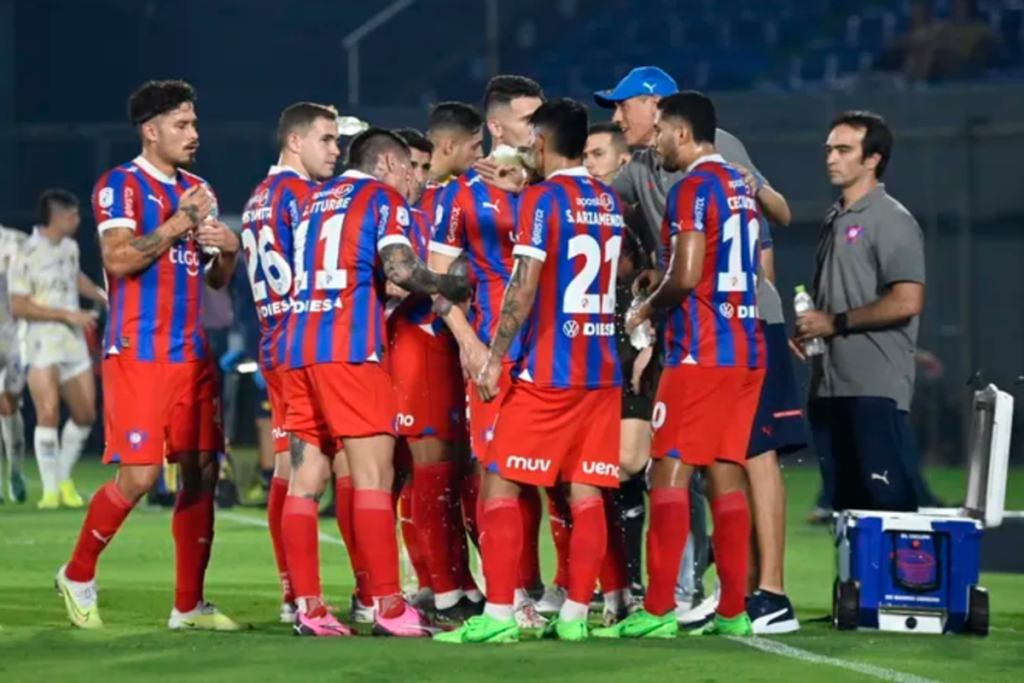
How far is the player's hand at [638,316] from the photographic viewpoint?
774 cm

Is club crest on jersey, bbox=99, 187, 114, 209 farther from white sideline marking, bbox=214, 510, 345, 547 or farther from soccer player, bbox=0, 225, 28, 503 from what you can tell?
soccer player, bbox=0, 225, 28, 503

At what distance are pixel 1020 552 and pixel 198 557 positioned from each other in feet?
19.1

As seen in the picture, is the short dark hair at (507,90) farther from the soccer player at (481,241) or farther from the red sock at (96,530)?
the red sock at (96,530)

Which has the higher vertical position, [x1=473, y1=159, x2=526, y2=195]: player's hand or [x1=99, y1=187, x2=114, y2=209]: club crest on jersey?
[x1=473, y1=159, x2=526, y2=195]: player's hand

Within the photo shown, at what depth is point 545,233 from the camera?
7230 mm

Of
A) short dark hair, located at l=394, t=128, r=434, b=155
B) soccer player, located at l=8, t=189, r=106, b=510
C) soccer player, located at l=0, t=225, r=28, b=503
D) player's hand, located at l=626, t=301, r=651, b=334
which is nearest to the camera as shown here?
player's hand, located at l=626, t=301, r=651, b=334

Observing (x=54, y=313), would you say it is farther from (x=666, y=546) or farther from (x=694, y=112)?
(x=666, y=546)

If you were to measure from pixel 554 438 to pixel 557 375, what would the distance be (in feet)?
0.72

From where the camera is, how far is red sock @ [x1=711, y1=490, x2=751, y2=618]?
761cm

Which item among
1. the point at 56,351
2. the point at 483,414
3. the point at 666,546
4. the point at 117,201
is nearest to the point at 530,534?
the point at 483,414

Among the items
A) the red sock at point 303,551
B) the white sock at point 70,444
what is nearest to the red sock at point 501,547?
the red sock at point 303,551

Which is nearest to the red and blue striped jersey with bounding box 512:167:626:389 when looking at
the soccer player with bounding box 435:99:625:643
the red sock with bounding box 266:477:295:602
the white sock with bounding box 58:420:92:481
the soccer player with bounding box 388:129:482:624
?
the soccer player with bounding box 435:99:625:643

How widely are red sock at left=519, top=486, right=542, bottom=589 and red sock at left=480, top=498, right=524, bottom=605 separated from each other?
19 centimetres

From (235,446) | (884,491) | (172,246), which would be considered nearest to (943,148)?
(235,446)
